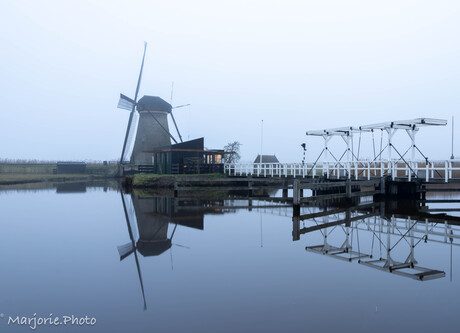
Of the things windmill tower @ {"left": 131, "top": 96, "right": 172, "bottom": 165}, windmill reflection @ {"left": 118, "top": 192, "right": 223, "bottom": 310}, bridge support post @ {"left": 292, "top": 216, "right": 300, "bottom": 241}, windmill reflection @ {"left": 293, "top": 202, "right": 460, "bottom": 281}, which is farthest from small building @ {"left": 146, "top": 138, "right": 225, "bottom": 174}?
bridge support post @ {"left": 292, "top": 216, "right": 300, "bottom": 241}

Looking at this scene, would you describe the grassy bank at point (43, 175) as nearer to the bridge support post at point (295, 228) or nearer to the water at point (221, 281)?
the water at point (221, 281)

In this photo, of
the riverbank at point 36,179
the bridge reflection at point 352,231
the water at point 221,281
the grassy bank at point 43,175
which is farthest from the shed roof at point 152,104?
the water at point 221,281

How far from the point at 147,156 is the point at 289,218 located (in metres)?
35.3

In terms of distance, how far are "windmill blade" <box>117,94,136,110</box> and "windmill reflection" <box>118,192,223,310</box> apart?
29775 millimetres

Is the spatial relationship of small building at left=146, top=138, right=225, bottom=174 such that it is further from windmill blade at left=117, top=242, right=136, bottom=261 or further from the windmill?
windmill blade at left=117, top=242, right=136, bottom=261

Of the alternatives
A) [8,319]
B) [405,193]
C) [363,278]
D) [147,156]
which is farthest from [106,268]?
[147,156]

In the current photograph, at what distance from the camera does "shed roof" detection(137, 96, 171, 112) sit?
161ft

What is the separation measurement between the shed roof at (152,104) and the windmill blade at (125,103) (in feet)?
4.58

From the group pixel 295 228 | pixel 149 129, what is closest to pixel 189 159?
pixel 149 129

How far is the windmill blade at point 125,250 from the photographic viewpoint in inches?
404

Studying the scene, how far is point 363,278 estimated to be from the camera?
7.86 meters

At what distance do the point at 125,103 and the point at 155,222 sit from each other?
123 ft

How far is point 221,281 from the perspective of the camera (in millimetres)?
7707

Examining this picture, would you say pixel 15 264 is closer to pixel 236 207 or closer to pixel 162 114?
pixel 236 207
